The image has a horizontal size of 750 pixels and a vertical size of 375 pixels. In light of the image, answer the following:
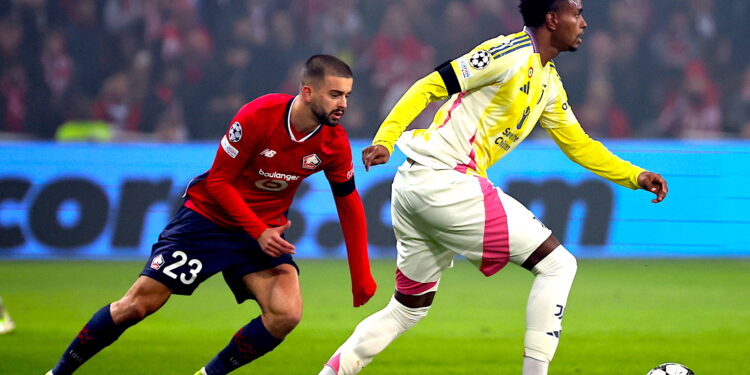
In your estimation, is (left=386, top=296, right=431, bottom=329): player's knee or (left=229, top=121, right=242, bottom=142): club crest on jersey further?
(left=386, top=296, right=431, bottom=329): player's knee

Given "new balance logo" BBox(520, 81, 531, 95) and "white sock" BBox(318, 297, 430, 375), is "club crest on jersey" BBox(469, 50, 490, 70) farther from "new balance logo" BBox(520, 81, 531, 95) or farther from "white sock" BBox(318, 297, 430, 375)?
"white sock" BBox(318, 297, 430, 375)

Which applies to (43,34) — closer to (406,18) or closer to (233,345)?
(406,18)

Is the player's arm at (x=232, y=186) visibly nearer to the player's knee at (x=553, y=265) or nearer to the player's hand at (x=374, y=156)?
the player's hand at (x=374, y=156)

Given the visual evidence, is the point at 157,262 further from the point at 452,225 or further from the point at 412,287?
the point at 452,225

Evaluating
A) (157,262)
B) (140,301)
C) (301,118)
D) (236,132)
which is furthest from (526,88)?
(140,301)

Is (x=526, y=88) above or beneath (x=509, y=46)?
beneath

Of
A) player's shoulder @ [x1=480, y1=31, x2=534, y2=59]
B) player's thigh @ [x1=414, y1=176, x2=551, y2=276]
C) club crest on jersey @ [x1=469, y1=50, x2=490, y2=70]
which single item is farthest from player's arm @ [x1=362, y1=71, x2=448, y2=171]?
player's thigh @ [x1=414, y1=176, x2=551, y2=276]

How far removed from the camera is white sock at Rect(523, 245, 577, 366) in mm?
4742

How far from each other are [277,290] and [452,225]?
37.1 inches

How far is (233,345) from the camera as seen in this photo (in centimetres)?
518

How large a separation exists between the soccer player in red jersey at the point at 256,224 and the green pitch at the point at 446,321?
104 centimetres

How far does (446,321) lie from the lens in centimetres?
812

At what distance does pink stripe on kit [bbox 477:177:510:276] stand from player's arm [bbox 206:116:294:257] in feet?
3.01

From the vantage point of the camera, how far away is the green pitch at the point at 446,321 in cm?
643
